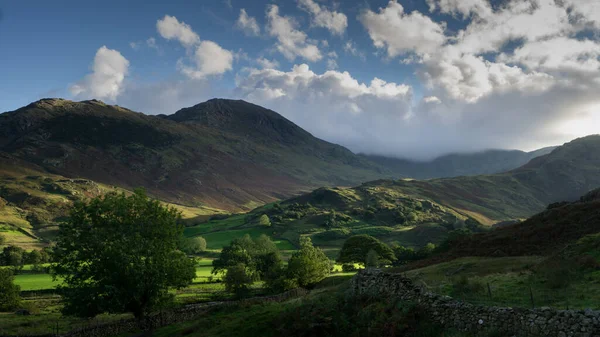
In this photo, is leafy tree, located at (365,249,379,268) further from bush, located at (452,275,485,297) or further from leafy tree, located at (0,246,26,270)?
leafy tree, located at (0,246,26,270)

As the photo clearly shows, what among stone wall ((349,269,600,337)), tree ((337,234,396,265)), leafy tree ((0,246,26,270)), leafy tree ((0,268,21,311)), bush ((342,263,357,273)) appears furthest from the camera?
leafy tree ((0,246,26,270))

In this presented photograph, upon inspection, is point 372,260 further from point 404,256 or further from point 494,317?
point 494,317

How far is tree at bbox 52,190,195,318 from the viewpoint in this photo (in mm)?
36844

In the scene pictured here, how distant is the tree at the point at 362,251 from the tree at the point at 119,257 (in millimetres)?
78474

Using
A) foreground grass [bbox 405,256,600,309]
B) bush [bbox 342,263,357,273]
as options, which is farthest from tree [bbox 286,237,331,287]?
foreground grass [bbox 405,256,600,309]

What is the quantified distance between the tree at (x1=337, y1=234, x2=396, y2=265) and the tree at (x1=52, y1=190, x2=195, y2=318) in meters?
78.5

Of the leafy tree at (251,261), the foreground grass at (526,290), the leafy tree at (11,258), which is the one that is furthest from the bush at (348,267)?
the leafy tree at (11,258)

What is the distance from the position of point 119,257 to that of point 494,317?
32.3 m

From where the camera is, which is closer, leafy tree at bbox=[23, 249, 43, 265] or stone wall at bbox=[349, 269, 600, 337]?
stone wall at bbox=[349, 269, 600, 337]

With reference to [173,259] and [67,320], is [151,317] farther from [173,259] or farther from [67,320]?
[67,320]

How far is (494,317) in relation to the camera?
17.7m

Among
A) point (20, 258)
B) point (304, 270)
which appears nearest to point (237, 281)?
point (304, 270)

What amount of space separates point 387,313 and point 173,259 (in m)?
26.5

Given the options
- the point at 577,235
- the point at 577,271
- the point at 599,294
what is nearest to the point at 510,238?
the point at 577,235
